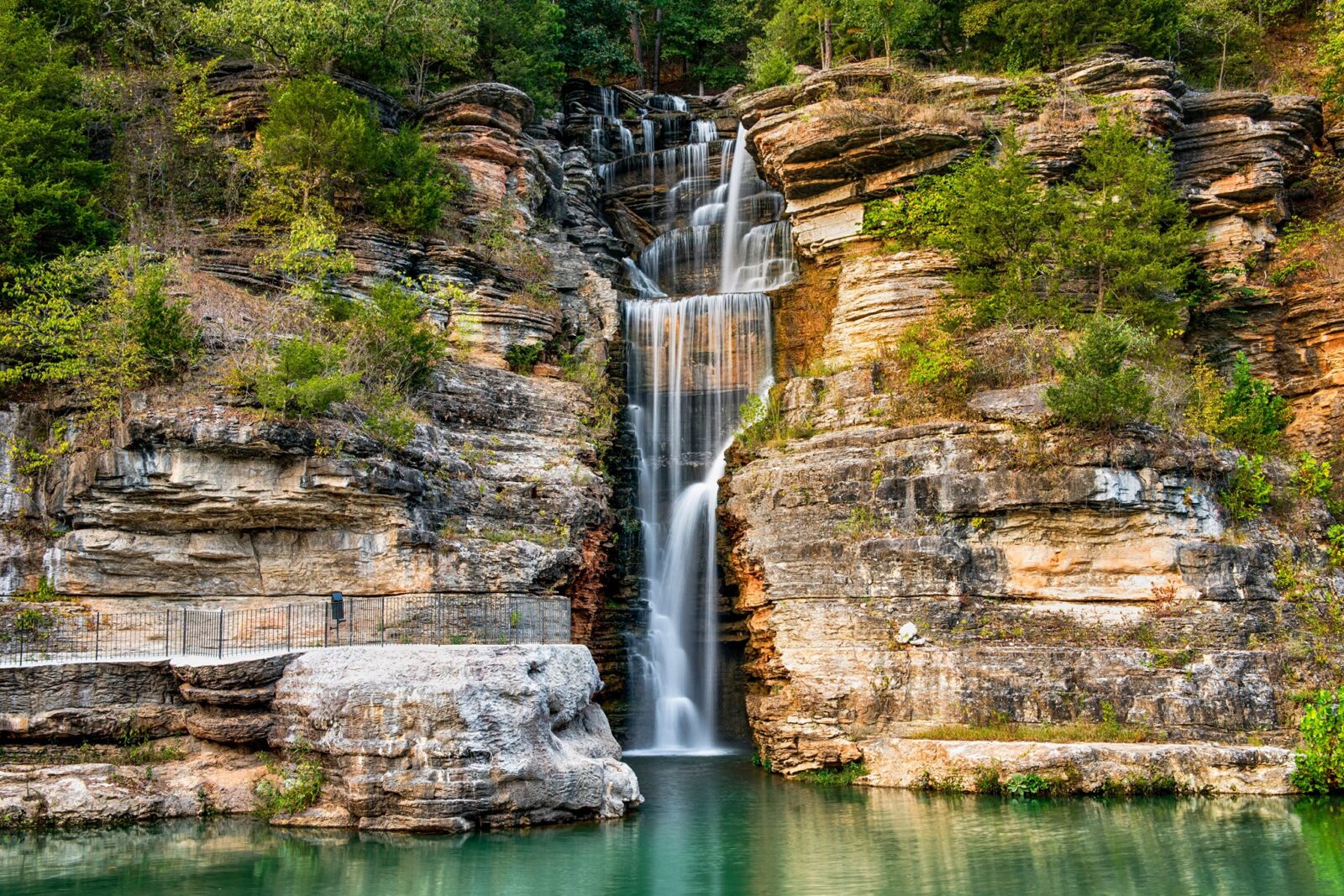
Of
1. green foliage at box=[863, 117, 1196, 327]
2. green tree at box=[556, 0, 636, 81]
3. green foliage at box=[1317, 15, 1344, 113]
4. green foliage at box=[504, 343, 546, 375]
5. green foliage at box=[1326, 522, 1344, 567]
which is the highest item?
green tree at box=[556, 0, 636, 81]

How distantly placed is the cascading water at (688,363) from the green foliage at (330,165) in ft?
22.7

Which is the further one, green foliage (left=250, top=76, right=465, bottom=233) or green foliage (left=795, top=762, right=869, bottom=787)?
green foliage (left=250, top=76, right=465, bottom=233)

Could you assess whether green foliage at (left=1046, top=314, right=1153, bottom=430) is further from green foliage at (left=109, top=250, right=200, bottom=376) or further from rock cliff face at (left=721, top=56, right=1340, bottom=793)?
green foliage at (left=109, top=250, right=200, bottom=376)

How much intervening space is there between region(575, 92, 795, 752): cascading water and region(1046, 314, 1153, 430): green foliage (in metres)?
8.48

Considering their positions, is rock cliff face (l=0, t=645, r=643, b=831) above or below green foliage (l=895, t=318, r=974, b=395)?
below

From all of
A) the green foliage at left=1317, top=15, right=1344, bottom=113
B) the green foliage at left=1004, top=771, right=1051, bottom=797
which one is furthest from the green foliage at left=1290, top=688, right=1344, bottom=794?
the green foliage at left=1317, top=15, right=1344, bottom=113

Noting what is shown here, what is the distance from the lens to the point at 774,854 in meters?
16.0

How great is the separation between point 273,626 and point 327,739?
515 cm

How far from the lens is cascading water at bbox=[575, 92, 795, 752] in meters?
25.5

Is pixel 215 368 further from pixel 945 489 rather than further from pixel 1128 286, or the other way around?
pixel 1128 286

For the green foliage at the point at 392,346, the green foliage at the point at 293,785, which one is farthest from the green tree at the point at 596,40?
the green foliage at the point at 293,785

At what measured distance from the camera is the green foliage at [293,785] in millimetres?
17391

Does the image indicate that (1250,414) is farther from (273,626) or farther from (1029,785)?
(273,626)

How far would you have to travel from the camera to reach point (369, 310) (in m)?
25.5
